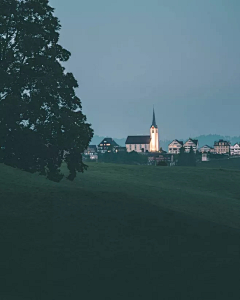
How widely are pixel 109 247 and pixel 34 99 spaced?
1494 centimetres

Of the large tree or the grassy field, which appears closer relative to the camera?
the grassy field

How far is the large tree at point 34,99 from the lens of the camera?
29984 millimetres

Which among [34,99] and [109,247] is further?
[34,99]

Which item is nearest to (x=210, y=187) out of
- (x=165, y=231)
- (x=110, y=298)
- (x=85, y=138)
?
(x=85, y=138)

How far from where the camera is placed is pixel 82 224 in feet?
72.0

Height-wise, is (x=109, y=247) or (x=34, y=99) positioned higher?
(x=34, y=99)

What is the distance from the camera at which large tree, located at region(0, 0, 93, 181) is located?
29984 millimetres

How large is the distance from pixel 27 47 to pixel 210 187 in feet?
105

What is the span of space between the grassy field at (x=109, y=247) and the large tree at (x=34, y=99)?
2232 mm

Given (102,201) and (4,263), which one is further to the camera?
(102,201)

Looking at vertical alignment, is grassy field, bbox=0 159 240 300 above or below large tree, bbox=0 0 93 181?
below

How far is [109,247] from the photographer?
18.9m

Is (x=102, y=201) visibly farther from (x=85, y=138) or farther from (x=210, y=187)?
(x=210, y=187)

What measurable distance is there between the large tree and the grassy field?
2.23m
